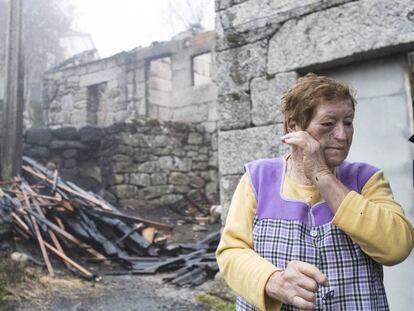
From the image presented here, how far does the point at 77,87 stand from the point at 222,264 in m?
12.7

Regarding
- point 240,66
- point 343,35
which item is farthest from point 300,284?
point 240,66

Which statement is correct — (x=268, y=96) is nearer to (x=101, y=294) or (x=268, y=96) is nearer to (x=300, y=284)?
(x=300, y=284)

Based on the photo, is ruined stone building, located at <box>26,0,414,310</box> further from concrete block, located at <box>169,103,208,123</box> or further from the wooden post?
concrete block, located at <box>169,103,208,123</box>

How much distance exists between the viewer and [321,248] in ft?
4.26

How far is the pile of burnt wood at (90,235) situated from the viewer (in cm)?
569

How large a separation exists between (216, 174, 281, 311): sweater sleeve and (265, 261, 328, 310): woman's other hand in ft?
0.20

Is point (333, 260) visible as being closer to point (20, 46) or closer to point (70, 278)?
point (70, 278)

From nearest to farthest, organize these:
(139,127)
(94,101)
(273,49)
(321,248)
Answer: (321,248), (273,49), (139,127), (94,101)

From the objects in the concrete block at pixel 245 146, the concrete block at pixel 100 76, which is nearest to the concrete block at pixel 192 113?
the concrete block at pixel 100 76

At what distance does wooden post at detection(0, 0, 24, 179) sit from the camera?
7.62m

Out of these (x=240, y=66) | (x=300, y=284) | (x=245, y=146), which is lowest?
(x=300, y=284)

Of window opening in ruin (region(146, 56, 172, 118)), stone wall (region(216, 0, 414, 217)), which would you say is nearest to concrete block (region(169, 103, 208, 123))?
window opening in ruin (region(146, 56, 172, 118))

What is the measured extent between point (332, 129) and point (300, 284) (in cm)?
50

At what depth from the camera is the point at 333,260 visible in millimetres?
1285
